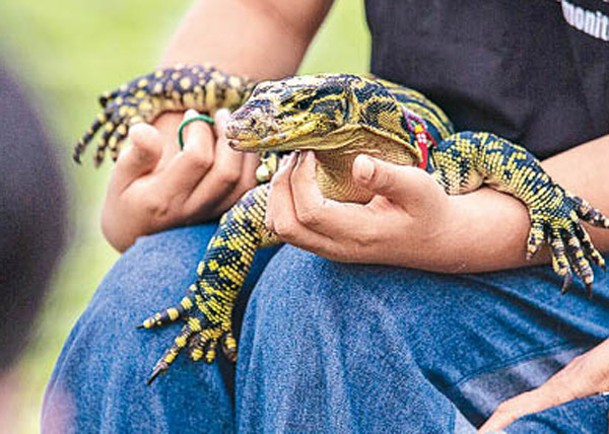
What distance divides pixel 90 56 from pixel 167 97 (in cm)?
401

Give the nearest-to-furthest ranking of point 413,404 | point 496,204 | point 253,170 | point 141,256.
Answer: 1. point 413,404
2. point 496,204
3. point 141,256
4. point 253,170

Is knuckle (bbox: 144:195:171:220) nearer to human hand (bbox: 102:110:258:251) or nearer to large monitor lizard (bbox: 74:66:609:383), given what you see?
human hand (bbox: 102:110:258:251)

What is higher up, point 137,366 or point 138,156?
point 138,156

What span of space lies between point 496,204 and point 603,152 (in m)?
0.17

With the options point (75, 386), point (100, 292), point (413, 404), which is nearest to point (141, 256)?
point (100, 292)

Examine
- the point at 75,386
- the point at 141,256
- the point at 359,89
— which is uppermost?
the point at 359,89

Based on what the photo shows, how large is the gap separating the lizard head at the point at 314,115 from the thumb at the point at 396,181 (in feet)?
0.25

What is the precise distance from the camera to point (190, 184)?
84.7 inches

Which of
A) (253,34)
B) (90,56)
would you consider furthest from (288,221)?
(90,56)

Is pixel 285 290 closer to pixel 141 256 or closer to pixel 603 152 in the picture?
pixel 141 256

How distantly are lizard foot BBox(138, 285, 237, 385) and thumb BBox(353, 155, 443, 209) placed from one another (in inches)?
15.7

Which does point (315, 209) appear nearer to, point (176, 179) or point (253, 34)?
point (176, 179)

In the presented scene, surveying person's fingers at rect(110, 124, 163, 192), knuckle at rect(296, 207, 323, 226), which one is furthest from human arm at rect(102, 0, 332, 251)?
knuckle at rect(296, 207, 323, 226)

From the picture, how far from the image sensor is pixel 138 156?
214 centimetres
